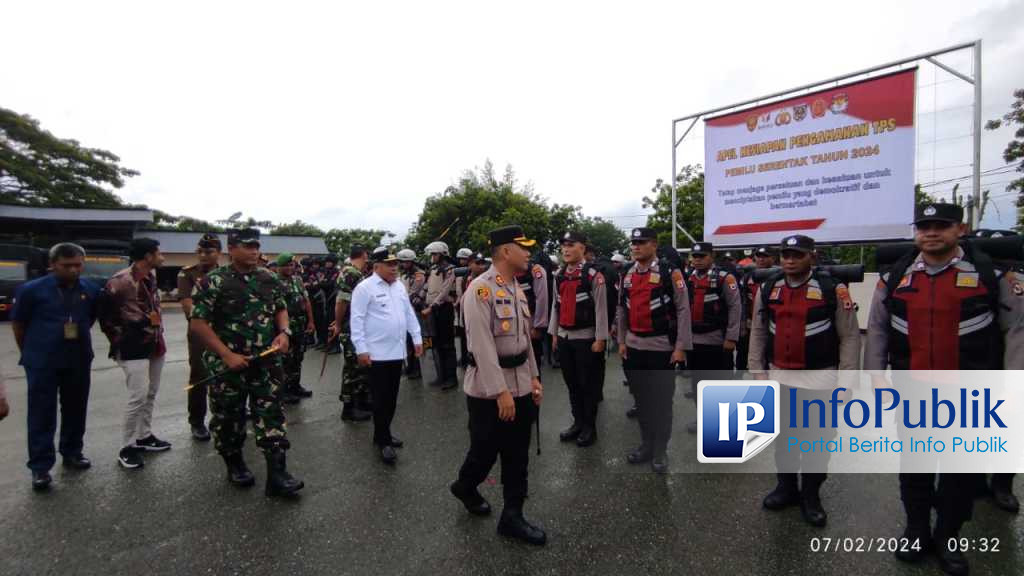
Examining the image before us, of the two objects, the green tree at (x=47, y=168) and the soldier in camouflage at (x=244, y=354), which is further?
the green tree at (x=47, y=168)

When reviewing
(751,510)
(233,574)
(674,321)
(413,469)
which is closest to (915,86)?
(674,321)

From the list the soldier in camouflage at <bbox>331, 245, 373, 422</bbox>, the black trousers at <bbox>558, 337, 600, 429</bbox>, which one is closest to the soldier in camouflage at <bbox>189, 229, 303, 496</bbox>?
the soldier in camouflage at <bbox>331, 245, 373, 422</bbox>

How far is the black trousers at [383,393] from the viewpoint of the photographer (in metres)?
4.19

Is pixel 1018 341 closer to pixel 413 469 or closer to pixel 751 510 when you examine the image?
pixel 751 510

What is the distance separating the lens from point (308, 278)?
1086 centimetres

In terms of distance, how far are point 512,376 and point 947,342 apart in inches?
94.5

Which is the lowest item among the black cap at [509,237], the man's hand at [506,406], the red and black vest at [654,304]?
the man's hand at [506,406]

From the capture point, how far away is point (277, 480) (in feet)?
11.5

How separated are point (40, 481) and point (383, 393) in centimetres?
251

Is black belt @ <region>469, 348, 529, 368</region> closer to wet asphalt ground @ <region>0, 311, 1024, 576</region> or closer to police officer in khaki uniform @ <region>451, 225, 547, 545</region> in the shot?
police officer in khaki uniform @ <region>451, 225, 547, 545</region>

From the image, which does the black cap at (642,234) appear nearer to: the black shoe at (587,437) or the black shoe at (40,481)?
the black shoe at (587,437)

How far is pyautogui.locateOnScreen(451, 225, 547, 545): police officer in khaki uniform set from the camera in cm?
286

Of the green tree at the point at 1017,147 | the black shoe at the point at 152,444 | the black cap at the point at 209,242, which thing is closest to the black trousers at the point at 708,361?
the black cap at the point at 209,242

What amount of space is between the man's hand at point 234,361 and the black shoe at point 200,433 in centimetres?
186
